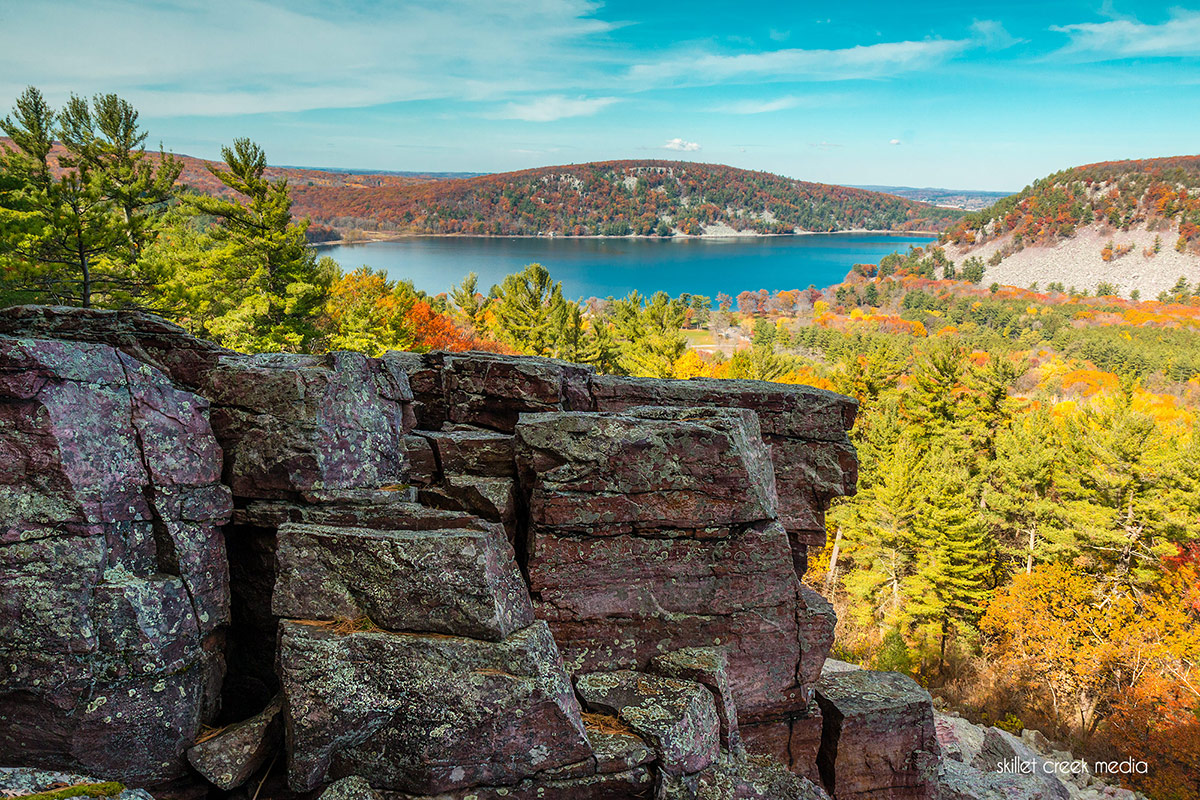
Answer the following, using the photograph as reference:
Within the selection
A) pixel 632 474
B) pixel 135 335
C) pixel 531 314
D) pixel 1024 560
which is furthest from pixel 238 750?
pixel 531 314

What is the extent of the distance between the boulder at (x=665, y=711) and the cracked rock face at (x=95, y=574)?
5073 mm

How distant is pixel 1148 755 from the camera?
1074 inches

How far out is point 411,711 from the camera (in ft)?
24.0

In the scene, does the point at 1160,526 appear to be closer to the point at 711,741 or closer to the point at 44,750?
the point at 711,741

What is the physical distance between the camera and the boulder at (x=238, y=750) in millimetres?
7363

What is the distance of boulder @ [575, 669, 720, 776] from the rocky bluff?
0.04 m

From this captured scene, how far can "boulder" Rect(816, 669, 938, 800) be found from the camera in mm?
11656

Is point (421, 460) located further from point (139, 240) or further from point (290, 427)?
point (139, 240)

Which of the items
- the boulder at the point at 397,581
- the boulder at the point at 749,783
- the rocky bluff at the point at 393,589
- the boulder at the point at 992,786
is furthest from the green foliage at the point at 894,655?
the boulder at the point at 397,581

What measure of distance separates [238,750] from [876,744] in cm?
1050

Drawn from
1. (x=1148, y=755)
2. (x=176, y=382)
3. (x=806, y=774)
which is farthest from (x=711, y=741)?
(x=1148, y=755)

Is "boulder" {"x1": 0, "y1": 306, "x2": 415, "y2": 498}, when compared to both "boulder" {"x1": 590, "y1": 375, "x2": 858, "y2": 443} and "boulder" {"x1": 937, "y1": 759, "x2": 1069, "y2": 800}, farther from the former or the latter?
"boulder" {"x1": 937, "y1": 759, "x2": 1069, "y2": 800}

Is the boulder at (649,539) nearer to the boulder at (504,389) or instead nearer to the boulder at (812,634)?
the boulder at (812,634)

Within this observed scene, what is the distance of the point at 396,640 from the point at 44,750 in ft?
12.8
